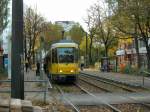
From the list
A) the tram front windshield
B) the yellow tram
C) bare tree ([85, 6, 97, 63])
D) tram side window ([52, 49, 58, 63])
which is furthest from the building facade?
the tram front windshield

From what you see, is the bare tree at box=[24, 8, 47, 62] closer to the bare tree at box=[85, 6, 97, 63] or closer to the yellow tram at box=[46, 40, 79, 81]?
the bare tree at box=[85, 6, 97, 63]

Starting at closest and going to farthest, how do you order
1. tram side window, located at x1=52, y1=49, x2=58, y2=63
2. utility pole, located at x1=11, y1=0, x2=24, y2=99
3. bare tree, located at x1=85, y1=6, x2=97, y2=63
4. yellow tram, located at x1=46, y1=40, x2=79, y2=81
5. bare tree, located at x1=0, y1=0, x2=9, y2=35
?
utility pole, located at x1=11, y1=0, x2=24, y2=99 → yellow tram, located at x1=46, y1=40, x2=79, y2=81 → tram side window, located at x1=52, y1=49, x2=58, y2=63 → bare tree, located at x1=0, y1=0, x2=9, y2=35 → bare tree, located at x1=85, y1=6, x2=97, y2=63

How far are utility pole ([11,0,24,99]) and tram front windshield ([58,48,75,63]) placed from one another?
25.5 meters

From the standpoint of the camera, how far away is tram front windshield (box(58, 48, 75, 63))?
4181 centimetres

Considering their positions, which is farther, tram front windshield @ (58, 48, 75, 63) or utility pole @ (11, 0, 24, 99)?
tram front windshield @ (58, 48, 75, 63)

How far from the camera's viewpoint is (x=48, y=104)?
22281mm

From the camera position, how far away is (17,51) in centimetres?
1611

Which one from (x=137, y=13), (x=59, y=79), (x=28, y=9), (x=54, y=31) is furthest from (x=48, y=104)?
(x=54, y=31)

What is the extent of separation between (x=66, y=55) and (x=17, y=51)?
85.3 feet

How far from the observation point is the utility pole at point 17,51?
1600 centimetres

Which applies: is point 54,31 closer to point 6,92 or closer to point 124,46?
point 124,46

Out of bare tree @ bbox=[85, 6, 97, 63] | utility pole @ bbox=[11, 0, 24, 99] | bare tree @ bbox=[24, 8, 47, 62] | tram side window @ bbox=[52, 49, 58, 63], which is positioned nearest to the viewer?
utility pole @ bbox=[11, 0, 24, 99]

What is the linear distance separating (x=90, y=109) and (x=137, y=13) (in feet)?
112

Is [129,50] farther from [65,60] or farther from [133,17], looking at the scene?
[65,60]
